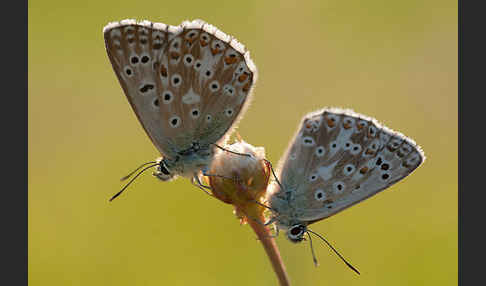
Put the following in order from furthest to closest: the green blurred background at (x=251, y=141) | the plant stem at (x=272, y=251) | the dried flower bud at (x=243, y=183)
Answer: the green blurred background at (x=251, y=141) < the dried flower bud at (x=243, y=183) < the plant stem at (x=272, y=251)

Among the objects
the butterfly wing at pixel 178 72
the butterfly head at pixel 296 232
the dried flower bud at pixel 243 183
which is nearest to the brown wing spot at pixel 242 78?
the butterfly wing at pixel 178 72

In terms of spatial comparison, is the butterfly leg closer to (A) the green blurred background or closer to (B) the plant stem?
(B) the plant stem

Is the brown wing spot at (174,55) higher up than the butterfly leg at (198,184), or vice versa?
the brown wing spot at (174,55)

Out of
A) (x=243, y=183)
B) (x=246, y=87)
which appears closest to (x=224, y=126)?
(x=246, y=87)

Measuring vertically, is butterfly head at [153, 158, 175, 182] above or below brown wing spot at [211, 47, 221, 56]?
below

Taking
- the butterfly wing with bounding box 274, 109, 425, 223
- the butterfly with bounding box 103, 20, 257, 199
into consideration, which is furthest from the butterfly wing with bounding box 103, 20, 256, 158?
the butterfly wing with bounding box 274, 109, 425, 223

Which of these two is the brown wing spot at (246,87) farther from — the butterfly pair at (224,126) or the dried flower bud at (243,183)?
the dried flower bud at (243,183)
